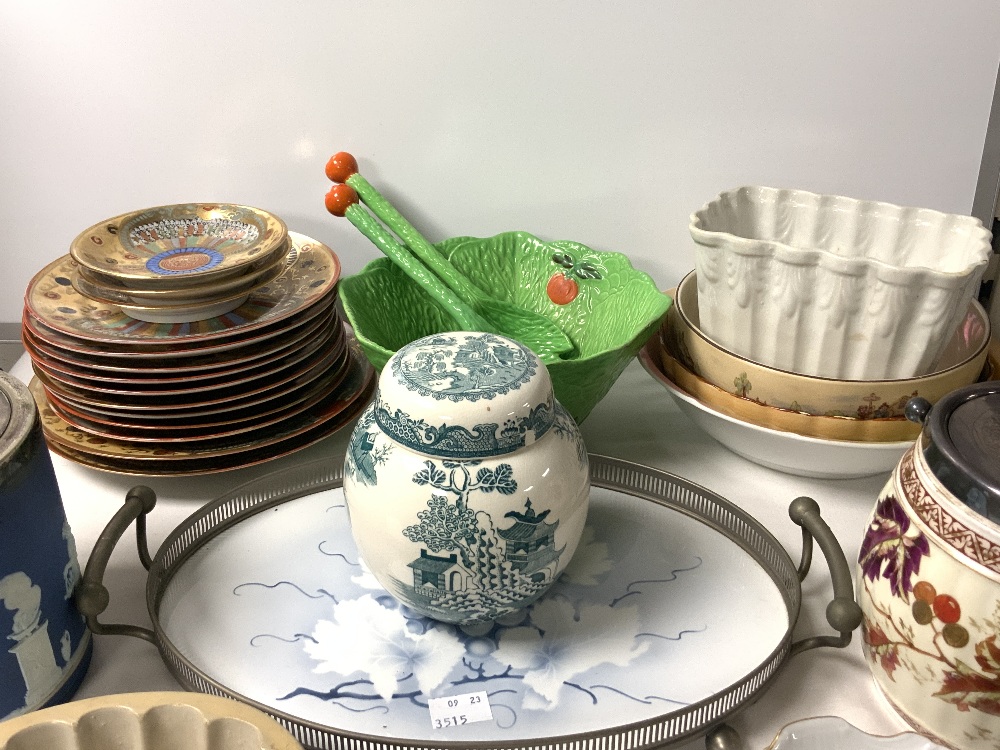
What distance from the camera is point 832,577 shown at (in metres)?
0.55

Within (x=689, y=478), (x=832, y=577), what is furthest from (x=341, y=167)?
(x=832, y=577)

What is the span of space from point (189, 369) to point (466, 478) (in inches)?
11.0

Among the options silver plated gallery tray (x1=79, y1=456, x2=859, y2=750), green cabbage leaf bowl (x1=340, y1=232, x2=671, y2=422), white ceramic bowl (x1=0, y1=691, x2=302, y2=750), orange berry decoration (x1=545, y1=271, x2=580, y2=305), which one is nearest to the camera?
white ceramic bowl (x1=0, y1=691, x2=302, y2=750)

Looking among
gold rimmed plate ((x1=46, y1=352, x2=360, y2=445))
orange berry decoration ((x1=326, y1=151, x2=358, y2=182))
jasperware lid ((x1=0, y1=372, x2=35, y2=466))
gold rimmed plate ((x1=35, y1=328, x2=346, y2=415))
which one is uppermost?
orange berry decoration ((x1=326, y1=151, x2=358, y2=182))

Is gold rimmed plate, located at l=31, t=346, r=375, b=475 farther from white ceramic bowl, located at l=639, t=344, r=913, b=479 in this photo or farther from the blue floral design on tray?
white ceramic bowl, located at l=639, t=344, r=913, b=479

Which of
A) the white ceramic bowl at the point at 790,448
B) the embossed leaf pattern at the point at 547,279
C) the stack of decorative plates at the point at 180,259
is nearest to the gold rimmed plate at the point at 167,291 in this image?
the stack of decorative plates at the point at 180,259

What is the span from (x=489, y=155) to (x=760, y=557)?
44 centimetres

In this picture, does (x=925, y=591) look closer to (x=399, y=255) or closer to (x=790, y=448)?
(x=790, y=448)

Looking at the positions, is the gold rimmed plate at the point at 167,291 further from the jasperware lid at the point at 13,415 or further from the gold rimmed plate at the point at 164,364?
the jasperware lid at the point at 13,415

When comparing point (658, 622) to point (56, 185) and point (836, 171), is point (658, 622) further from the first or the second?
point (56, 185)

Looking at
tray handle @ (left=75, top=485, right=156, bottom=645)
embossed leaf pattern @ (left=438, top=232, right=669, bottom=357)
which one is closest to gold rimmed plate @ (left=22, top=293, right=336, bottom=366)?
tray handle @ (left=75, top=485, right=156, bottom=645)

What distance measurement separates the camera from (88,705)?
40 cm

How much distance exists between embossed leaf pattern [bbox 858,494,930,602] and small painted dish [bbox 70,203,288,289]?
1.55ft

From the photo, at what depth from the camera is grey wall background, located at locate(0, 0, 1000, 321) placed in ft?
2.61
